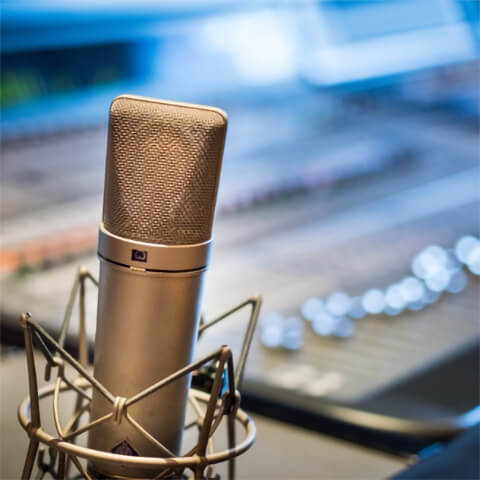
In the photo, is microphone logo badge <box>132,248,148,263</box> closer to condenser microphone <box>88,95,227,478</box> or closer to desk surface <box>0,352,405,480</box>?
condenser microphone <box>88,95,227,478</box>

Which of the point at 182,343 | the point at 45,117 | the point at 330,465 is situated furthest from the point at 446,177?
the point at 182,343

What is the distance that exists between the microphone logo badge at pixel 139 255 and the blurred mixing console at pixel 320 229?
73 centimetres

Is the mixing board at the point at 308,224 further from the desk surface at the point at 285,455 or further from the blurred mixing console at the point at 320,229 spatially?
the desk surface at the point at 285,455

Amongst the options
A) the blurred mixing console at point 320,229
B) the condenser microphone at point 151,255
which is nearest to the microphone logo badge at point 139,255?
the condenser microphone at point 151,255

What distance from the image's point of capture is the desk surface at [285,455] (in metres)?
0.88

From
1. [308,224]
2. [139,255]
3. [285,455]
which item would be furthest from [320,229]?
[139,255]

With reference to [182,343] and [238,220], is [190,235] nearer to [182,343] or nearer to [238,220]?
[182,343]

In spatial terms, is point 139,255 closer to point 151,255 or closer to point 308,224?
point 151,255

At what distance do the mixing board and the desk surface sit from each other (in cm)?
23

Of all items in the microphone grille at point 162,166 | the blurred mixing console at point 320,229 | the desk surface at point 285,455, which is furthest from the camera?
the blurred mixing console at point 320,229

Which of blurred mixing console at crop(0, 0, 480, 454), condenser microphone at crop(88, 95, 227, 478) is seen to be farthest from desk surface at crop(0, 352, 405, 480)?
condenser microphone at crop(88, 95, 227, 478)

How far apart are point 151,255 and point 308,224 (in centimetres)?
290

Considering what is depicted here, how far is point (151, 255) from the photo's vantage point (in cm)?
50

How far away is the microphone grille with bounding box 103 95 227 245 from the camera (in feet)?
1.61
